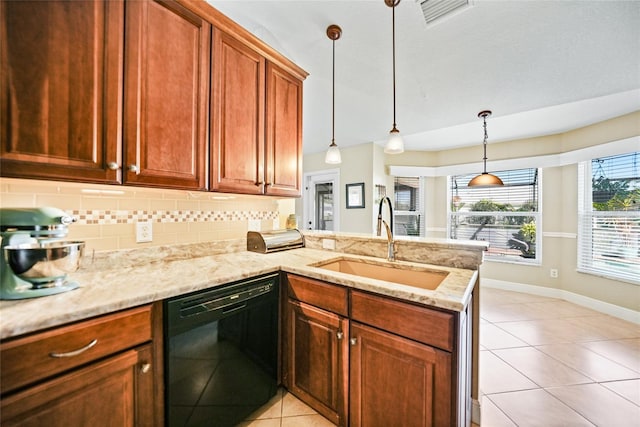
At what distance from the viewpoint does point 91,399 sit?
2.78 feet

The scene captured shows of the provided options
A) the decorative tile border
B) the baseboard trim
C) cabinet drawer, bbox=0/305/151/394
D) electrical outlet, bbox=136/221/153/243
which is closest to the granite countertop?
cabinet drawer, bbox=0/305/151/394

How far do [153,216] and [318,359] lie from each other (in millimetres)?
1331

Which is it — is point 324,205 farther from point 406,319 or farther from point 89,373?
point 89,373

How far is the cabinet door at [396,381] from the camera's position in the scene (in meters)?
0.98

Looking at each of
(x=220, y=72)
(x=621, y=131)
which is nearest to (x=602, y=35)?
(x=621, y=131)

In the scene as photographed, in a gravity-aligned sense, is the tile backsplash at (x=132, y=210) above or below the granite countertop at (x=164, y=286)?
above

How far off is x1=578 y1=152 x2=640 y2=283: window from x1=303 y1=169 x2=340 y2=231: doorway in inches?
142

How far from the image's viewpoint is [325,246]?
6.82ft

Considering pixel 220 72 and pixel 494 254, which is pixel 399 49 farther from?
pixel 494 254

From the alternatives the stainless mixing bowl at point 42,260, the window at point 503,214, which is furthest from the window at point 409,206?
the stainless mixing bowl at point 42,260

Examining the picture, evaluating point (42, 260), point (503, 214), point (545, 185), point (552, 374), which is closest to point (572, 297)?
point (503, 214)

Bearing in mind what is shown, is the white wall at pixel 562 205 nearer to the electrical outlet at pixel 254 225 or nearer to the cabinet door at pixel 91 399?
the electrical outlet at pixel 254 225

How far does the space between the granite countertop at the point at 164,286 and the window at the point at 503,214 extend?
360 cm

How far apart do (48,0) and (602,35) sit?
10.0 feet
